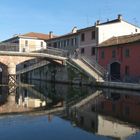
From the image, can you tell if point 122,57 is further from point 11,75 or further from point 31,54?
point 11,75

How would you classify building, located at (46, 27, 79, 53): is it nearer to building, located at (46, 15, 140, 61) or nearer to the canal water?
building, located at (46, 15, 140, 61)

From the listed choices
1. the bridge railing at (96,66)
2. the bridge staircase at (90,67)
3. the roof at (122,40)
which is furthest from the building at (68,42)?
the bridge railing at (96,66)

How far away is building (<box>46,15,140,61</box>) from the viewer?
183ft

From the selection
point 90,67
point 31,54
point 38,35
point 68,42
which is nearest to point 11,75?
point 31,54

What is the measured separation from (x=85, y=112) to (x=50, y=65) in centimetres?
4007

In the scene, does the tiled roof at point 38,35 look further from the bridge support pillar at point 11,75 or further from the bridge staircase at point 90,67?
the bridge support pillar at point 11,75

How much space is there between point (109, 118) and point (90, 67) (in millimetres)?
30071

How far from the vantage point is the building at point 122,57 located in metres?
46.4

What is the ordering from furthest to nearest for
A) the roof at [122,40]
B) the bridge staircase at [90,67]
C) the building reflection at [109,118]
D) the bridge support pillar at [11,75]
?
1. the bridge support pillar at [11,75]
2. the bridge staircase at [90,67]
3. the roof at [122,40]
4. the building reflection at [109,118]

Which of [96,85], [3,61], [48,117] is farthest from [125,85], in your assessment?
[48,117]

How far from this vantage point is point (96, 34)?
183 ft

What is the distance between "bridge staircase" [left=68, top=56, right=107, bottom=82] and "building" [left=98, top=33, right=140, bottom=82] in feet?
5.19

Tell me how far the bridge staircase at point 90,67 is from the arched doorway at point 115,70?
1.55 meters

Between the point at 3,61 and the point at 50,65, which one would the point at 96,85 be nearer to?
the point at 3,61
